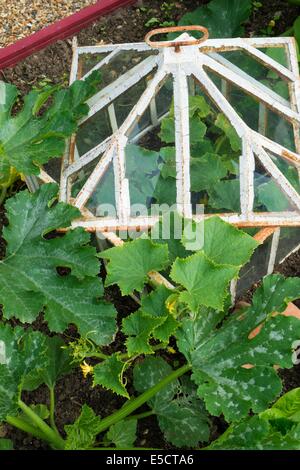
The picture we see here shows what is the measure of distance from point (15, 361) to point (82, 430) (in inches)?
13.9

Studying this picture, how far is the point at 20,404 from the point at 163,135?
117cm

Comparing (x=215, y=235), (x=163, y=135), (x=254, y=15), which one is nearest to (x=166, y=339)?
(x=215, y=235)

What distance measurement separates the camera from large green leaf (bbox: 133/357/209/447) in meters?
2.86

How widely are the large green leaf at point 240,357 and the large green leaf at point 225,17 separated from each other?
1.79 metres

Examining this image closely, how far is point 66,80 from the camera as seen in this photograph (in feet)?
13.3

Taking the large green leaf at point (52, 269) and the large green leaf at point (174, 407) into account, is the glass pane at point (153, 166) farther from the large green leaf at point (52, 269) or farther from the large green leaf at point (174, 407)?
the large green leaf at point (174, 407)

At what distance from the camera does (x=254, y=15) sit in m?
4.32

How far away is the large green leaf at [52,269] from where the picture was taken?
2.64m

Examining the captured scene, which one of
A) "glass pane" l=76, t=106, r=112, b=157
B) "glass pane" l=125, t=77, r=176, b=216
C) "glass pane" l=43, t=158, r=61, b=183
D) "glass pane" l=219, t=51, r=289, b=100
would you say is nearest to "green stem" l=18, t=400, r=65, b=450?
"glass pane" l=125, t=77, r=176, b=216

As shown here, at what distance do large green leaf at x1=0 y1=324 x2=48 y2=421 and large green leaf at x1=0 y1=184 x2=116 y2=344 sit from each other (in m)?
0.10

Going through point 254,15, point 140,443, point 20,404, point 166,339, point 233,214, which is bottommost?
point 140,443

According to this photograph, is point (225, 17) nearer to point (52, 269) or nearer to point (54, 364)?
point (52, 269)

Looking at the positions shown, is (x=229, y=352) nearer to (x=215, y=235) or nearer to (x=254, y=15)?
(x=215, y=235)

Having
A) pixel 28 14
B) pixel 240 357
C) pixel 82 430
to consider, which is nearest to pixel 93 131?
pixel 240 357
